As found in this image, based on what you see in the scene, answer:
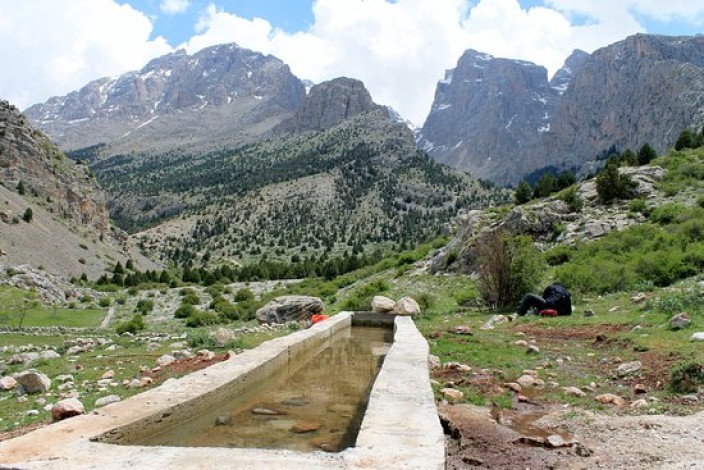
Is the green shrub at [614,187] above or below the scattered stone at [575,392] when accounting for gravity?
above

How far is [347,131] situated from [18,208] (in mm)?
135643

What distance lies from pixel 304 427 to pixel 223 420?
1273 millimetres

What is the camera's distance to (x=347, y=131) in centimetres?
19012

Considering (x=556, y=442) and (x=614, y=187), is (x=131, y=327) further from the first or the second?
(x=614, y=187)

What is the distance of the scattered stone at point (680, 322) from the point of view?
12.6m

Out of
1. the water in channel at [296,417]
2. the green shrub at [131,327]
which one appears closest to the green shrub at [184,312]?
the green shrub at [131,327]

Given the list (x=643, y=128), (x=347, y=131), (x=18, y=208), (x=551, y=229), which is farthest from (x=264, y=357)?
(x=643, y=128)

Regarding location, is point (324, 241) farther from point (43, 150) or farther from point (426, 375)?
point (426, 375)

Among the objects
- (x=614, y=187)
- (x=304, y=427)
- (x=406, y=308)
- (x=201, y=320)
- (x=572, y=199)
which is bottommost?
(x=304, y=427)

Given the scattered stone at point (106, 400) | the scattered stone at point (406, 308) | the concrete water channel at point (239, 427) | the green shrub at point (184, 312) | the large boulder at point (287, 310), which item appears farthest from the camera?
the green shrub at point (184, 312)

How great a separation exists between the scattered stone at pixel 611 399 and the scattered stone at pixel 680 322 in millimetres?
5629

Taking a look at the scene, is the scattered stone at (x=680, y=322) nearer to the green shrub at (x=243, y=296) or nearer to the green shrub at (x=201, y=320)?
the green shrub at (x=201, y=320)

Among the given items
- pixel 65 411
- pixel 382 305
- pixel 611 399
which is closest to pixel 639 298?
pixel 382 305

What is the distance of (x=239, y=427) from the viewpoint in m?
7.78
